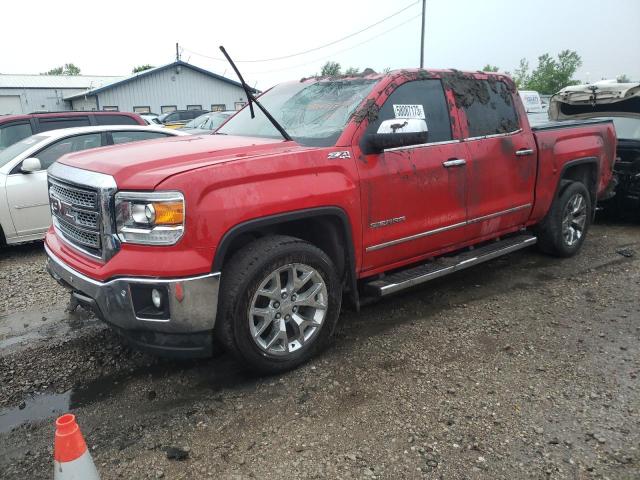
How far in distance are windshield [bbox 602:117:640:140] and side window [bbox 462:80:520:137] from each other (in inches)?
136

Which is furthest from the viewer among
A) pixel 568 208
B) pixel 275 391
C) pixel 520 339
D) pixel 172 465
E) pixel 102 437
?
pixel 568 208

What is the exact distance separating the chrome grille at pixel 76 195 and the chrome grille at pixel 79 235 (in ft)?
0.54

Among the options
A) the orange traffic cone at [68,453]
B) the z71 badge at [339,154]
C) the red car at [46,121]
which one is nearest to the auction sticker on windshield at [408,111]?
the z71 badge at [339,154]

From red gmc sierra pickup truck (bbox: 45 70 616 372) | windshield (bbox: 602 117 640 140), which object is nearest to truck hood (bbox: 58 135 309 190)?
red gmc sierra pickup truck (bbox: 45 70 616 372)

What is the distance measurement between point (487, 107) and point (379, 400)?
291 centimetres

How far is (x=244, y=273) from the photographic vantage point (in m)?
2.98

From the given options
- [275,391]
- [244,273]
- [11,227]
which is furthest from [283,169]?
[11,227]

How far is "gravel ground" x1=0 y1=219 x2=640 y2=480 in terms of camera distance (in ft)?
8.30

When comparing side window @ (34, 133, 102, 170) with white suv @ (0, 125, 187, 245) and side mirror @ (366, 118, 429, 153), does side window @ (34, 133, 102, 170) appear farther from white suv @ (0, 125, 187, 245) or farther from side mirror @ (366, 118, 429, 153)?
side mirror @ (366, 118, 429, 153)

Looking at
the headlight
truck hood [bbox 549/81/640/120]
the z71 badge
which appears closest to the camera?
the headlight

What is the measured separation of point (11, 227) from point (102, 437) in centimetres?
428

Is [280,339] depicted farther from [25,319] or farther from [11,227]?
[11,227]

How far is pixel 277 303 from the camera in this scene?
126 inches

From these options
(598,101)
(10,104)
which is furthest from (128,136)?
(10,104)
